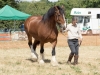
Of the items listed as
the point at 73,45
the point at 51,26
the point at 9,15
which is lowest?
the point at 9,15

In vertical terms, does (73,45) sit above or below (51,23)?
below

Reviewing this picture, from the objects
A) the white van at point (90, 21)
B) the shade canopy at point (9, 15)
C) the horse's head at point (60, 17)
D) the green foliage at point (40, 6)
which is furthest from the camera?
the white van at point (90, 21)

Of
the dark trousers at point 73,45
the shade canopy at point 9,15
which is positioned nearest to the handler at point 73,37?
the dark trousers at point 73,45

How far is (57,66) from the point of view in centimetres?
973

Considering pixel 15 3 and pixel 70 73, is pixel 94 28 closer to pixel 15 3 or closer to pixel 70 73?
pixel 15 3

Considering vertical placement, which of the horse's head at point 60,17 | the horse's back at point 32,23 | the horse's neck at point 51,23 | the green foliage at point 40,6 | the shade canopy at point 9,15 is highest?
the horse's head at point 60,17

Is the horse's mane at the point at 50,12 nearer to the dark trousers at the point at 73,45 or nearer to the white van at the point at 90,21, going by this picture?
the dark trousers at the point at 73,45

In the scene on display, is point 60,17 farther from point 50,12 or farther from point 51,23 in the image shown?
point 51,23

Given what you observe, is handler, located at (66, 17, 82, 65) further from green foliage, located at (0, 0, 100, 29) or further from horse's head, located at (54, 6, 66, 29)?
green foliage, located at (0, 0, 100, 29)

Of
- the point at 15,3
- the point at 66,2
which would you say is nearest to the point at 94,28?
the point at 15,3

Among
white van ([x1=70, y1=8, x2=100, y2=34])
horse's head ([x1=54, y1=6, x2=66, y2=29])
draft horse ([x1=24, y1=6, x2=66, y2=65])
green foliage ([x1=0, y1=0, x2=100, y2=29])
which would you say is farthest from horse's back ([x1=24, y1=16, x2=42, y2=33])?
white van ([x1=70, y1=8, x2=100, y2=34])

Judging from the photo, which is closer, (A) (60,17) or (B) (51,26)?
(A) (60,17)

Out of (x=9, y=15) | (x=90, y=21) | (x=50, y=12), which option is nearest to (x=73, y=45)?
(x=50, y=12)

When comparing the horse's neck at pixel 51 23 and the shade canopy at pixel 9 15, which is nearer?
the horse's neck at pixel 51 23
